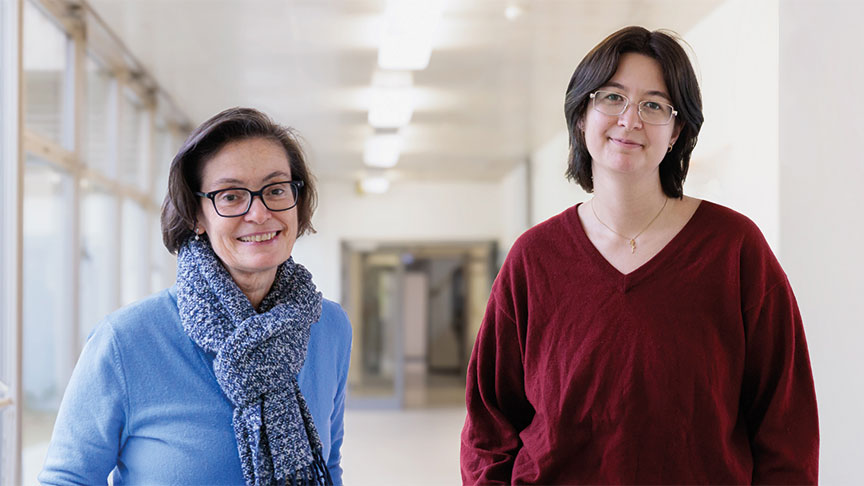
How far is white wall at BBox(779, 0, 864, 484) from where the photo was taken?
2693mm

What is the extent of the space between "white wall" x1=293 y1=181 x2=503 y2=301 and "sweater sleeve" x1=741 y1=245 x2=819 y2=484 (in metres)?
9.68

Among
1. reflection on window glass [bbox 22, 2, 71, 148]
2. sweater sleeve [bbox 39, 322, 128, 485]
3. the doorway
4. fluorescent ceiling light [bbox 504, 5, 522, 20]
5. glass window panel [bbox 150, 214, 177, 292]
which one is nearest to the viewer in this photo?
sweater sleeve [bbox 39, 322, 128, 485]

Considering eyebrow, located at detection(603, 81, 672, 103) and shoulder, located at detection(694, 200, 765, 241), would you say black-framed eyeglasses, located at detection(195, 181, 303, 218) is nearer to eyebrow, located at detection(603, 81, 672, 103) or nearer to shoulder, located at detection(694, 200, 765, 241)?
eyebrow, located at detection(603, 81, 672, 103)

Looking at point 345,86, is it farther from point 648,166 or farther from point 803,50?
point 648,166

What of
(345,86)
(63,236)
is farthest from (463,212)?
(63,236)

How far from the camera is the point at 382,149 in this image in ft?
30.1

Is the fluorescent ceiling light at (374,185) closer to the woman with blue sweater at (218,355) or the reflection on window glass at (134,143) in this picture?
the reflection on window glass at (134,143)

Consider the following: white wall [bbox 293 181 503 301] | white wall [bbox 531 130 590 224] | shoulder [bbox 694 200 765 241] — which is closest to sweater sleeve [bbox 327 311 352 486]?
shoulder [bbox 694 200 765 241]

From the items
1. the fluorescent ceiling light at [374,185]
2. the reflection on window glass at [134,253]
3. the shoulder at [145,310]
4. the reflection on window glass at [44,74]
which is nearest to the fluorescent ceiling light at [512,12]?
the reflection on window glass at [44,74]

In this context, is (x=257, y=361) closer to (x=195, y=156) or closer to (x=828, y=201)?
(x=195, y=156)

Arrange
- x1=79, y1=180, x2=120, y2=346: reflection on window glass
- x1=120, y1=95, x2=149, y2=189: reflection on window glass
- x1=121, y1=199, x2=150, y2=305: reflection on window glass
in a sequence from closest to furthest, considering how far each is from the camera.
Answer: x1=79, y1=180, x2=120, y2=346: reflection on window glass, x1=120, y1=95, x2=149, y2=189: reflection on window glass, x1=121, y1=199, x2=150, y2=305: reflection on window glass

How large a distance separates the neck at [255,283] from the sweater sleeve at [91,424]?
27 cm

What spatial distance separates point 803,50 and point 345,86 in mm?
4193

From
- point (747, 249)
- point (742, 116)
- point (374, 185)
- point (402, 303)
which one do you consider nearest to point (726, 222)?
point (747, 249)
